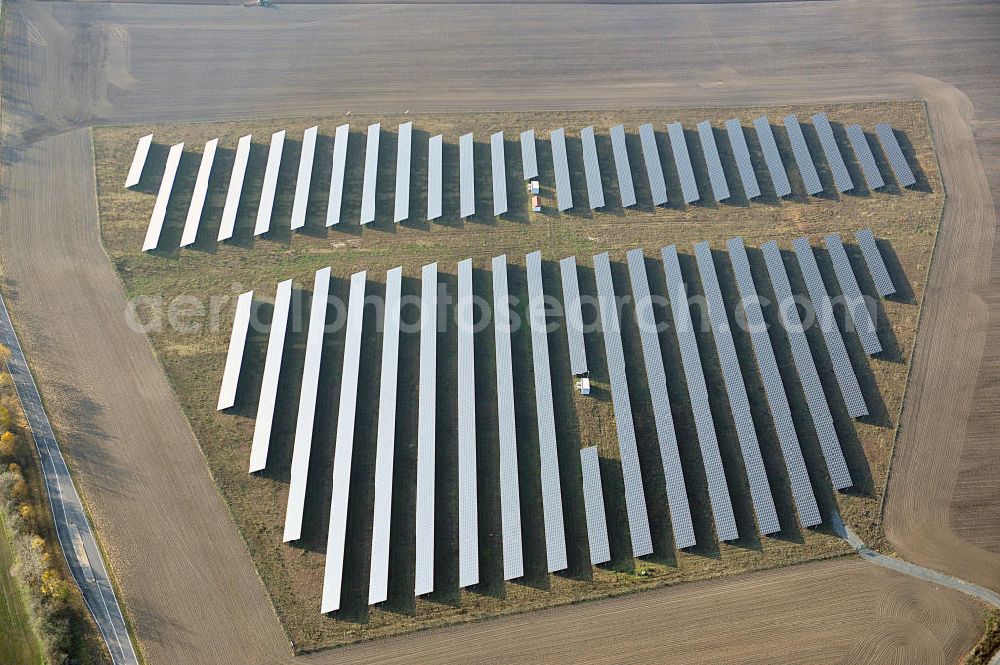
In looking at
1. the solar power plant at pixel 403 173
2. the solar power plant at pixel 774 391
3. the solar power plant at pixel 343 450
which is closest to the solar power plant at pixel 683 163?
the solar power plant at pixel 774 391

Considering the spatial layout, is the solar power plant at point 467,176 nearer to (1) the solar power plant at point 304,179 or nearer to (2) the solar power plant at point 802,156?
(1) the solar power plant at point 304,179

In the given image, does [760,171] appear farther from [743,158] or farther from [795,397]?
[795,397]

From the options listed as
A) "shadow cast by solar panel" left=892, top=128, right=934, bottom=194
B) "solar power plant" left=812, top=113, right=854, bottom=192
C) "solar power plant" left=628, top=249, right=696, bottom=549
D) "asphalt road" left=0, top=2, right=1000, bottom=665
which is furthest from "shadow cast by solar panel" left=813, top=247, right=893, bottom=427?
"solar power plant" left=628, top=249, right=696, bottom=549

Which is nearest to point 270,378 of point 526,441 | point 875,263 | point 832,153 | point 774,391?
point 526,441

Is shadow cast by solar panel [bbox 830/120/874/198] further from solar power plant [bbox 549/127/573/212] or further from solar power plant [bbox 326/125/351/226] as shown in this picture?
solar power plant [bbox 326/125/351/226]

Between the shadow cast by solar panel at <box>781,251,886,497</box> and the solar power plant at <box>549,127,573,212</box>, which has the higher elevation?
the solar power plant at <box>549,127,573,212</box>

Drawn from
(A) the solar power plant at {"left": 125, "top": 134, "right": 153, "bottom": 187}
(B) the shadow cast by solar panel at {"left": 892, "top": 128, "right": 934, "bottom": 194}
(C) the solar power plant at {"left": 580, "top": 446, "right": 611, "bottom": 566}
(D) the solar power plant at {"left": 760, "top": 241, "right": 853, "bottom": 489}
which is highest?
(A) the solar power plant at {"left": 125, "top": 134, "right": 153, "bottom": 187}

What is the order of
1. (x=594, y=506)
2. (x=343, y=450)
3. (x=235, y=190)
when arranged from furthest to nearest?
1. (x=235, y=190)
2. (x=343, y=450)
3. (x=594, y=506)

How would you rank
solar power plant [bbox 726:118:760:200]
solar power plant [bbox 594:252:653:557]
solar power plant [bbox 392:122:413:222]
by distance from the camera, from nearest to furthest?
1. solar power plant [bbox 594:252:653:557]
2. solar power plant [bbox 392:122:413:222]
3. solar power plant [bbox 726:118:760:200]
